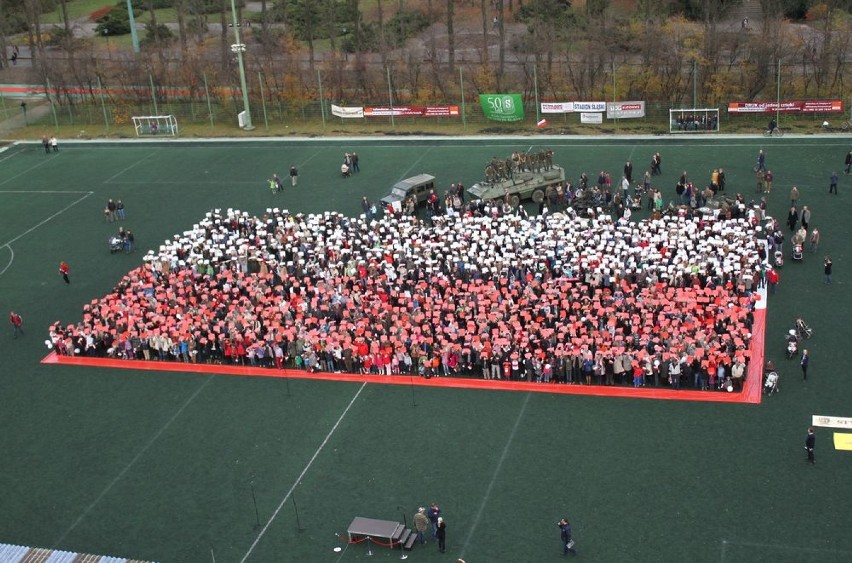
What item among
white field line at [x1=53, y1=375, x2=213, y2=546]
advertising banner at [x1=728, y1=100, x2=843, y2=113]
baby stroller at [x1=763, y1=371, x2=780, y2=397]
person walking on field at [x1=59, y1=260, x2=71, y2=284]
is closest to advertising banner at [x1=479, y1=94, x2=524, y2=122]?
advertising banner at [x1=728, y1=100, x2=843, y2=113]

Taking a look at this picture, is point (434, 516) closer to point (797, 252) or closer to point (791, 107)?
point (797, 252)

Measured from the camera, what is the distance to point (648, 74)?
70688mm

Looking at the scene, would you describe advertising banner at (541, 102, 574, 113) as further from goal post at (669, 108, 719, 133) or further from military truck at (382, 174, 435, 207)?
military truck at (382, 174, 435, 207)

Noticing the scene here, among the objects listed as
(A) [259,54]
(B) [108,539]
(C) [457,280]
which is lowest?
(B) [108,539]

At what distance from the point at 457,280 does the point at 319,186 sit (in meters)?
20.0

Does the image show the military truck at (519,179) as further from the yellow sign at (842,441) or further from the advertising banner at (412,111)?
→ the yellow sign at (842,441)

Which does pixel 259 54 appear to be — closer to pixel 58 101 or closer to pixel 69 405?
pixel 58 101

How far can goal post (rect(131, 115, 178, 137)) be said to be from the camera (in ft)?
243

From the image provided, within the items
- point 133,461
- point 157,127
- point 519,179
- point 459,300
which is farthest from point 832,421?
point 157,127

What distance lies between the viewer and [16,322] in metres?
40.8

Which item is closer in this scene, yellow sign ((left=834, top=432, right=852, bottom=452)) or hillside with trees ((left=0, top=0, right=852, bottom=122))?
yellow sign ((left=834, top=432, right=852, bottom=452))

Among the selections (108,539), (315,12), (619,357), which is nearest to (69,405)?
(108,539)

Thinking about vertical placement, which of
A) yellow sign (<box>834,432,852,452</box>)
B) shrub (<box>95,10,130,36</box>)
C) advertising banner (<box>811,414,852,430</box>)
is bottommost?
yellow sign (<box>834,432,852,452</box>)

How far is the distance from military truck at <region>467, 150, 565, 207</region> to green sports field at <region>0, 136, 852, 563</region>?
1351 cm
